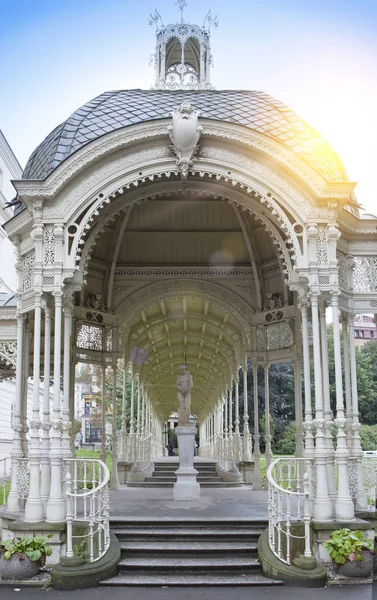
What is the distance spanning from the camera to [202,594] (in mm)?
7746

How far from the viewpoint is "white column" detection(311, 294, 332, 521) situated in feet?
30.0

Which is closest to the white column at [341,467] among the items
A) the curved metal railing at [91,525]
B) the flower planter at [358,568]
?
the flower planter at [358,568]

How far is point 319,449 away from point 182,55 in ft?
34.7

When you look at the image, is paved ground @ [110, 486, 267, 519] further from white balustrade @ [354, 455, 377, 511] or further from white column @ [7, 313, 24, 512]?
white balustrade @ [354, 455, 377, 511]

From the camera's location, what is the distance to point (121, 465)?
17.8m

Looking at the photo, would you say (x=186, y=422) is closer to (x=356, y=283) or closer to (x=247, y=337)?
(x=247, y=337)

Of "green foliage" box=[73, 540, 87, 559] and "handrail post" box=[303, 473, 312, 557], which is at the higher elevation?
"handrail post" box=[303, 473, 312, 557]

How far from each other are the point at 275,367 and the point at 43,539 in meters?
42.4

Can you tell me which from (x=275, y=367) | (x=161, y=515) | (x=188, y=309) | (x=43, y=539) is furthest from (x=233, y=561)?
(x=275, y=367)

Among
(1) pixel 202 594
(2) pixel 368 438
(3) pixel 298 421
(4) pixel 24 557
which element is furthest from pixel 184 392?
(2) pixel 368 438

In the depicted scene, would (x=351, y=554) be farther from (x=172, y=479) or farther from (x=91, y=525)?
(x=172, y=479)

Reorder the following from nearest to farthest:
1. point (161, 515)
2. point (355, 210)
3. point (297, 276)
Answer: point (161, 515) < point (297, 276) < point (355, 210)

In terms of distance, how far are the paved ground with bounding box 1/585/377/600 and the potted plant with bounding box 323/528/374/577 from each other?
226 millimetres

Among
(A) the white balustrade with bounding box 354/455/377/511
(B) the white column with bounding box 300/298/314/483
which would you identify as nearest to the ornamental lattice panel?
(B) the white column with bounding box 300/298/314/483
